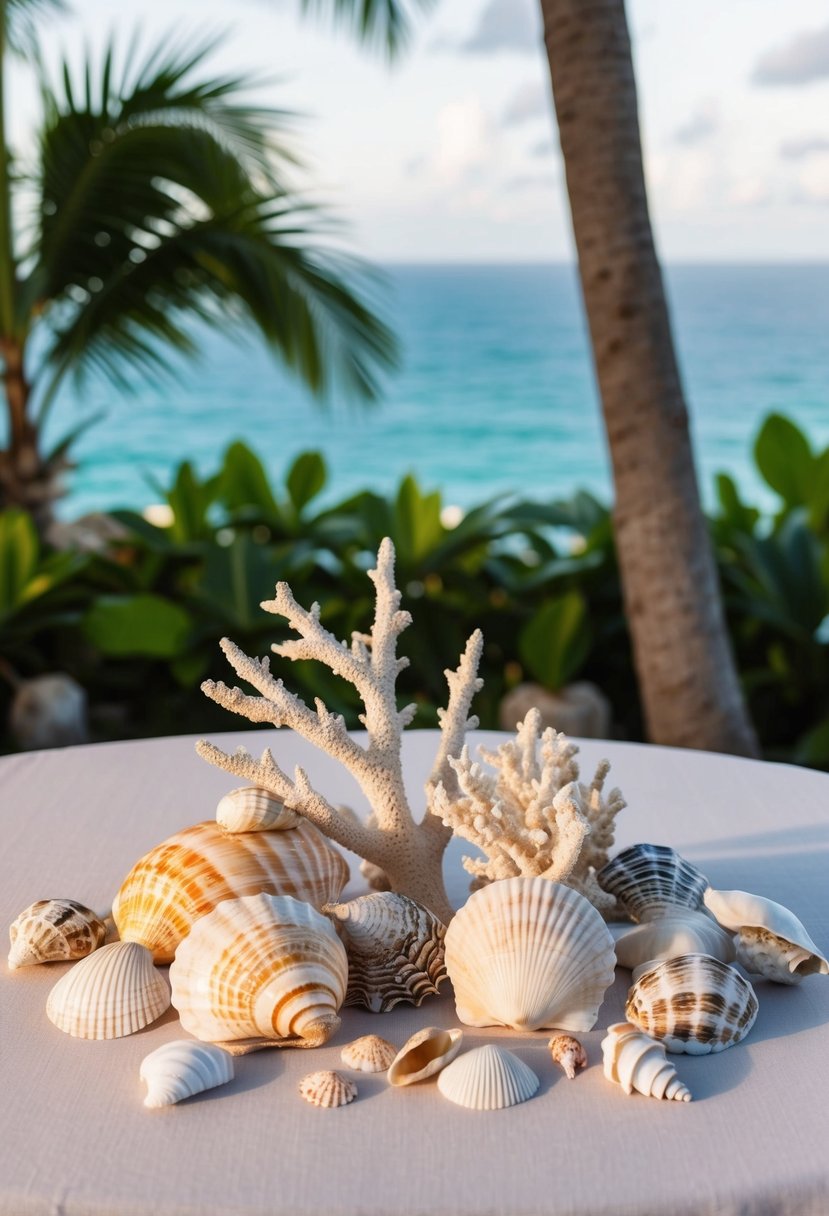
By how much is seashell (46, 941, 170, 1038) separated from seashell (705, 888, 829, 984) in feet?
1.30

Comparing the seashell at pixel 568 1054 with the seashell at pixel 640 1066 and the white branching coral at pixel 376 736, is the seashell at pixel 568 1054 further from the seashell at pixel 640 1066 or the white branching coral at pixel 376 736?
the white branching coral at pixel 376 736

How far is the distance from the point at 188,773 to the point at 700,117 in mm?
28715

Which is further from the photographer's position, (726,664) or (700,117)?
(700,117)

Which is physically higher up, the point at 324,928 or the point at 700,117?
the point at 700,117

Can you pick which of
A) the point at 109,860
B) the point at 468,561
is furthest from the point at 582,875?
the point at 468,561

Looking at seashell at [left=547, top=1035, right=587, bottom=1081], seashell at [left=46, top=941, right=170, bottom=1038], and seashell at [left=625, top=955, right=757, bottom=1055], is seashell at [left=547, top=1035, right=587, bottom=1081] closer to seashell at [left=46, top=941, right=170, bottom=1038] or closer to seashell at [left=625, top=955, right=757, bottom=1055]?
seashell at [left=625, top=955, right=757, bottom=1055]

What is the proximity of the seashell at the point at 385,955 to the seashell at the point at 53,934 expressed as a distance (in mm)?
184

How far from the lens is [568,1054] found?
2.45 ft

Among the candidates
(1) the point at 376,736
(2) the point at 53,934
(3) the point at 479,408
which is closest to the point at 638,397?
(1) the point at 376,736

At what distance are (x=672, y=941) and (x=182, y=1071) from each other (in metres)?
0.35

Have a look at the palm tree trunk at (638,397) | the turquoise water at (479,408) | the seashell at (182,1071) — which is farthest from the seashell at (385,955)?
the turquoise water at (479,408)

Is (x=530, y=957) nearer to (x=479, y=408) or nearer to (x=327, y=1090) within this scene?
(x=327, y=1090)

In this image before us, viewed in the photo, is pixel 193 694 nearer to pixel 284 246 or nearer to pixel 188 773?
pixel 284 246

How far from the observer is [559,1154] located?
66 cm
